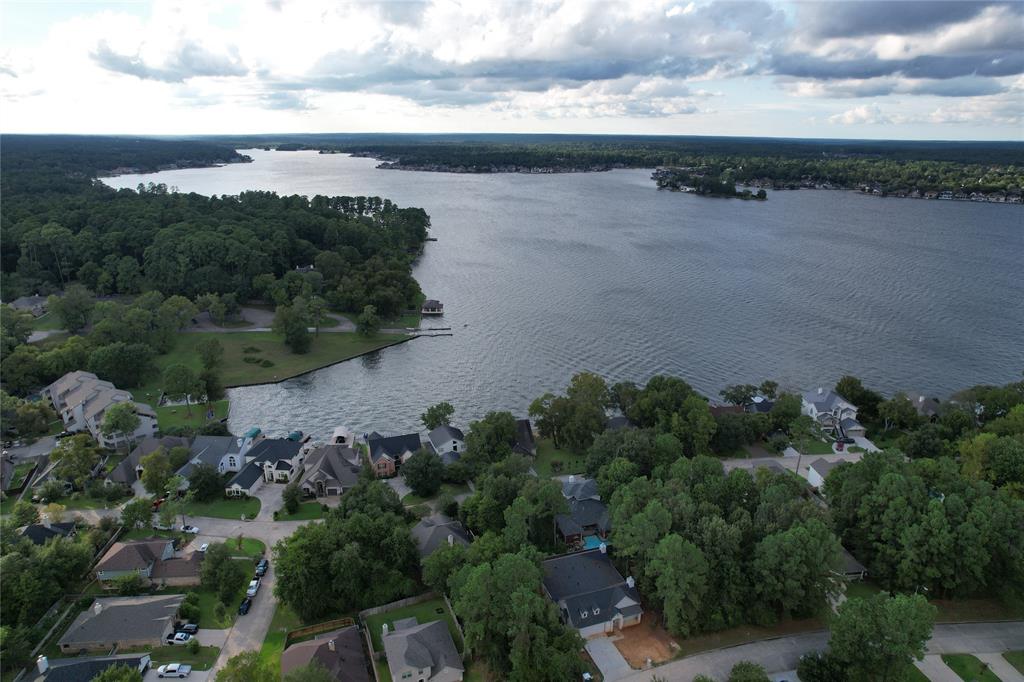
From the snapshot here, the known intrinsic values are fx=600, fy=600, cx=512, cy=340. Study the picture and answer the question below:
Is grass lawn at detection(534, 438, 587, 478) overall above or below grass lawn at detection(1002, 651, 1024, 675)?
below

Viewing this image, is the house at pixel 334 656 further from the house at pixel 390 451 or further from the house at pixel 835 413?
the house at pixel 835 413

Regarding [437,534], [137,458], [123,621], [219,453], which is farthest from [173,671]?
[137,458]

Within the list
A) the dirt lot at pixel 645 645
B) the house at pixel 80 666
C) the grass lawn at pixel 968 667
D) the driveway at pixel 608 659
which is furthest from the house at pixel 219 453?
the grass lawn at pixel 968 667

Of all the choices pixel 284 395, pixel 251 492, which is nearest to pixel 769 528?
pixel 251 492

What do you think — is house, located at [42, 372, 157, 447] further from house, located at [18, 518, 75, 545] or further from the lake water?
house, located at [18, 518, 75, 545]

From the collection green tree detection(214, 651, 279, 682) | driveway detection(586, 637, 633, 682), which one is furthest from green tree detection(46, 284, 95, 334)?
driveway detection(586, 637, 633, 682)

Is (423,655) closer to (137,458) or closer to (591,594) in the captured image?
(591,594)
